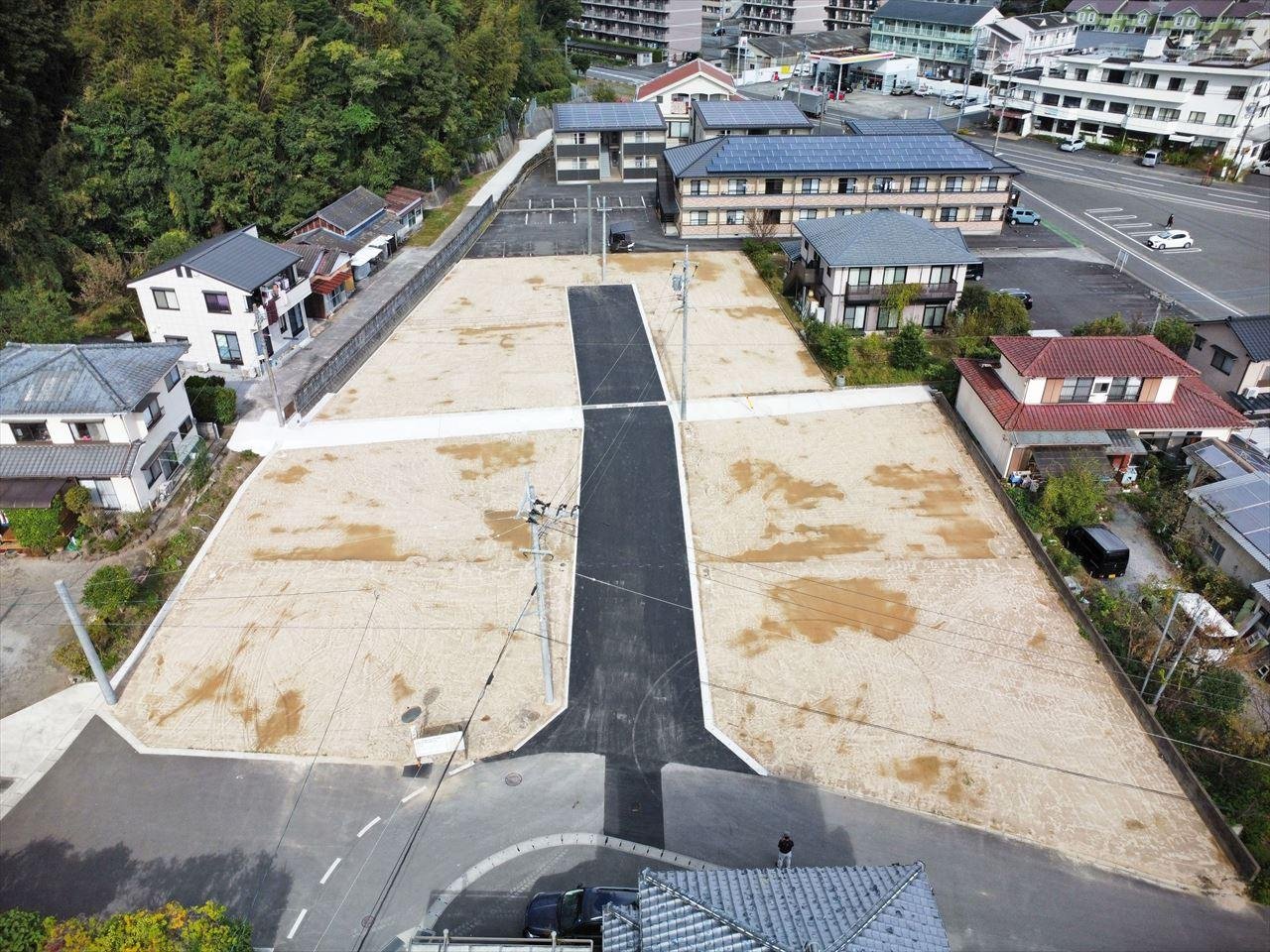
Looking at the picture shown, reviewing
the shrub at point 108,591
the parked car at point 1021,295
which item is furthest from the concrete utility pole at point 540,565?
the parked car at point 1021,295

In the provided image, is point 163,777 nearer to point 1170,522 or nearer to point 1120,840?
point 1120,840

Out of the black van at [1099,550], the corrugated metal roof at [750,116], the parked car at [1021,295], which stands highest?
the corrugated metal roof at [750,116]

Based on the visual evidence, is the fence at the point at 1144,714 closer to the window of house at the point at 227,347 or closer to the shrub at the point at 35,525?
the shrub at the point at 35,525

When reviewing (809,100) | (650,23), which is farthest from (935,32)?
(650,23)

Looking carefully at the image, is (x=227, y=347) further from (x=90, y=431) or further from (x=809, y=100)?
(x=809, y=100)

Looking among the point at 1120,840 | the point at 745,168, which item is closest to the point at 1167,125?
the point at 745,168

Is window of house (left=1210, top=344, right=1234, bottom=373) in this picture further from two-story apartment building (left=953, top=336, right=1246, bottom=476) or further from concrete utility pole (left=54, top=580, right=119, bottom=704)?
concrete utility pole (left=54, top=580, right=119, bottom=704)
